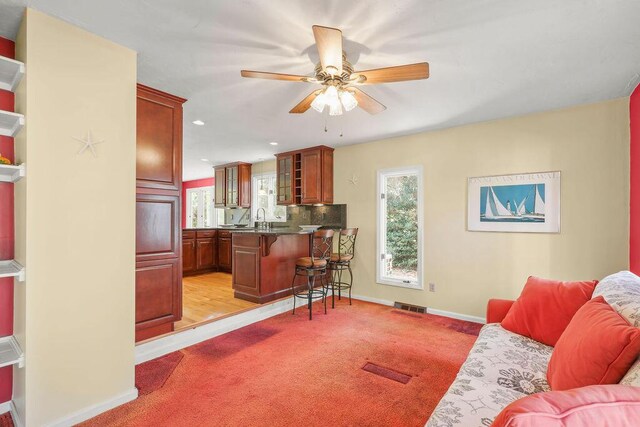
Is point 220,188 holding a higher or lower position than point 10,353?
higher

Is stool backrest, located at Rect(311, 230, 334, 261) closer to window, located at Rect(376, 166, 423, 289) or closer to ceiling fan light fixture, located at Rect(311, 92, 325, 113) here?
window, located at Rect(376, 166, 423, 289)

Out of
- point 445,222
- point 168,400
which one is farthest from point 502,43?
point 168,400

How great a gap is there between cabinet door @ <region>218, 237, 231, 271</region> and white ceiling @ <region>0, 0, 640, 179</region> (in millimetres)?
3333

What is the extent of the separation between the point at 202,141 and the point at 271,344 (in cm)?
328

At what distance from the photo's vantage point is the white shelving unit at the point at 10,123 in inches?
67.2

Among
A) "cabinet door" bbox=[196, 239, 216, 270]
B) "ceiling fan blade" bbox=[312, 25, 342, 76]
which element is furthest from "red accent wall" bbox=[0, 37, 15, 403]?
"cabinet door" bbox=[196, 239, 216, 270]

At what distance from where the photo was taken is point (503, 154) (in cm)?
355

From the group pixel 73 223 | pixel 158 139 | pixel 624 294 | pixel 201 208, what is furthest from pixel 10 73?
pixel 201 208

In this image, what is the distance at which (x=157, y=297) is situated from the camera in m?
2.83

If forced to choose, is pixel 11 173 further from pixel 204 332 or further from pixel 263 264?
pixel 263 264

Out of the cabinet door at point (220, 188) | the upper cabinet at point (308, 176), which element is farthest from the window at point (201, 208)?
the upper cabinet at point (308, 176)

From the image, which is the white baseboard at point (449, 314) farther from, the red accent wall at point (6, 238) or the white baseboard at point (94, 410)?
the red accent wall at point (6, 238)

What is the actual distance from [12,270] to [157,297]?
1.22 meters

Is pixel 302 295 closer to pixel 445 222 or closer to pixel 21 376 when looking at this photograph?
pixel 445 222
